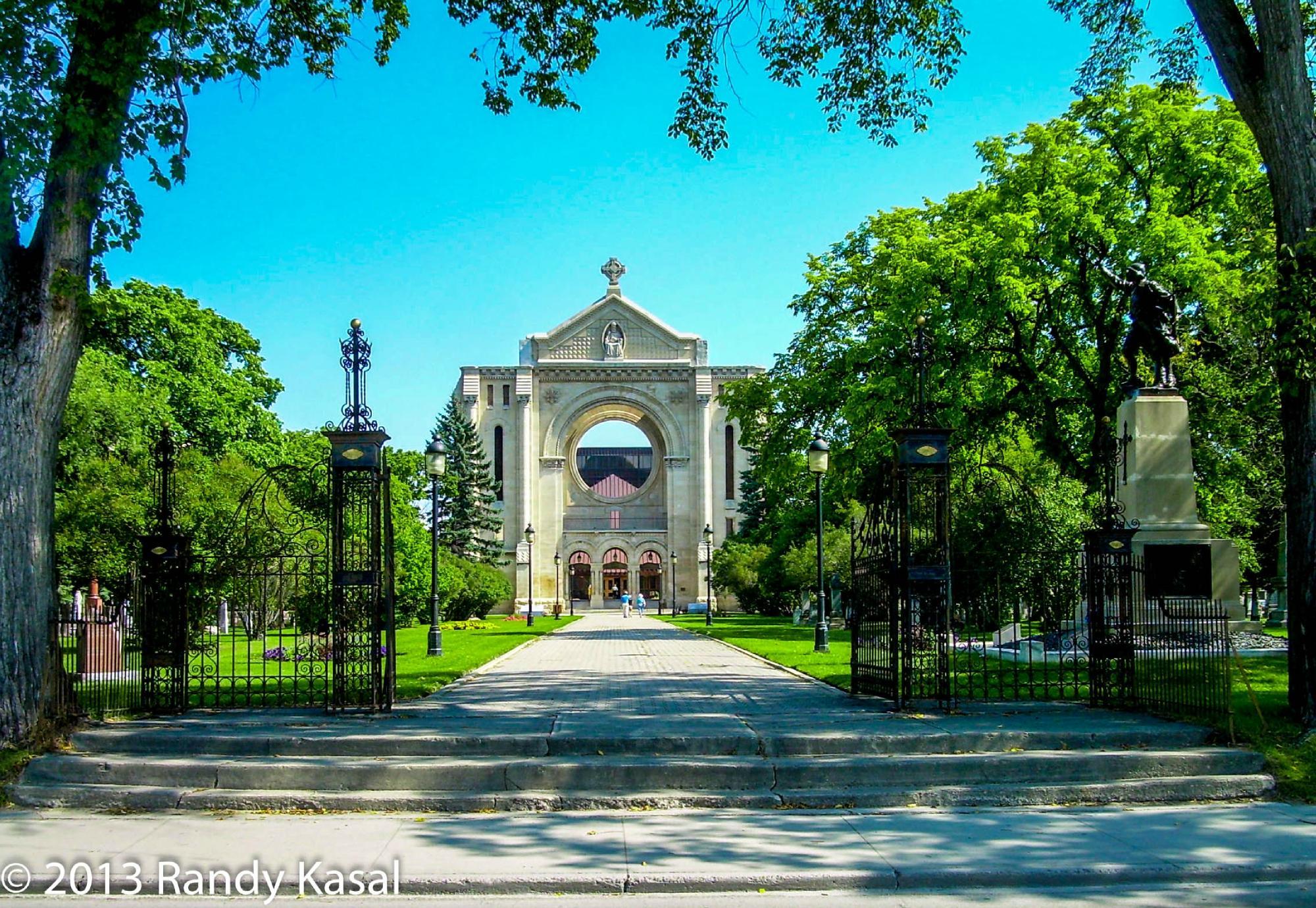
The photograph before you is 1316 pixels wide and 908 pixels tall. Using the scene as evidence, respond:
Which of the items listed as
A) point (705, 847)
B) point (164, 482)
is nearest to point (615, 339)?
point (164, 482)

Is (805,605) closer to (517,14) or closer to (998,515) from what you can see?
(998,515)

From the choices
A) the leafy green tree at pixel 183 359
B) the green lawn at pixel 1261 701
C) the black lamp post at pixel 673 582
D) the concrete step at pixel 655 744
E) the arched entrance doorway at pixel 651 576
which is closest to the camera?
the green lawn at pixel 1261 701

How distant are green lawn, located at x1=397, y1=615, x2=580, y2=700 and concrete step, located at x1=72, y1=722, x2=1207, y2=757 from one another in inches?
148

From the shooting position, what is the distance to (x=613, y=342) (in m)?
81.3

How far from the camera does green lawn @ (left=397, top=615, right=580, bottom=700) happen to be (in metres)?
16.2

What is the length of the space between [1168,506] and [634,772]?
36.7 ft

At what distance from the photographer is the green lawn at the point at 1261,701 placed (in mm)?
9211

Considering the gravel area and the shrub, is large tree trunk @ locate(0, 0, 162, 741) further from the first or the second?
Result: the shrub

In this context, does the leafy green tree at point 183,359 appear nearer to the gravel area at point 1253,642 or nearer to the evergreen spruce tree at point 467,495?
the evergreen spruce tree at point 467,495

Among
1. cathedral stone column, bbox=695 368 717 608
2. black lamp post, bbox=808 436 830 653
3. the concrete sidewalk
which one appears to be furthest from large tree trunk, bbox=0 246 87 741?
cathedral stone column, bbox=695 368 717 608

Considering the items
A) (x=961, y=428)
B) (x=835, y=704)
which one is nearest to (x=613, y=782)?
(x=835, y=704)

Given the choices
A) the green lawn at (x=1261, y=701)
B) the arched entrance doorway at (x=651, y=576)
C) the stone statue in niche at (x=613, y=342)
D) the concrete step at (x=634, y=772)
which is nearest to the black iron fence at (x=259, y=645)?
the concrete step at (x=634, y=772)

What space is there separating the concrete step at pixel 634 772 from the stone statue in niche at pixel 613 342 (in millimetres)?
72414

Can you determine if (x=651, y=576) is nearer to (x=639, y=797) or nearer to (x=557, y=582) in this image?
(x=557, y=582)
